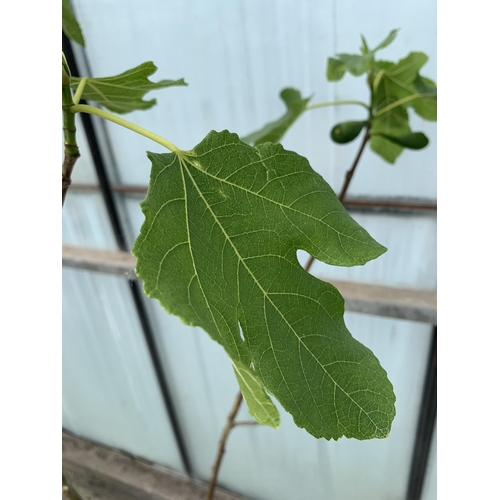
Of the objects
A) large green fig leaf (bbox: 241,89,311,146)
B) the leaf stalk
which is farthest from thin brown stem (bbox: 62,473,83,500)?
large green fig leaf (bbox: 241,89,311,146)

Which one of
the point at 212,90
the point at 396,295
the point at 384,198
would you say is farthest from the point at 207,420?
the point at 212,90

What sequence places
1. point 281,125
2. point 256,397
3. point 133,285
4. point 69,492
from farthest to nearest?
point 133,285
point 281,125
point 69,492
point 256,397

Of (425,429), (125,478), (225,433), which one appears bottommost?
(125,478)

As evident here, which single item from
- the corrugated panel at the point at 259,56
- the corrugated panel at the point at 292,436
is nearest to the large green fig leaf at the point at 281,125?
the corrugated panel at the point at 259,56

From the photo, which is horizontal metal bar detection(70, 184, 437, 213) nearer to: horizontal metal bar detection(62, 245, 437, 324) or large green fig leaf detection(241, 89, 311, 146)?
horizontal metal bar detection(62, 245, 437, 324)

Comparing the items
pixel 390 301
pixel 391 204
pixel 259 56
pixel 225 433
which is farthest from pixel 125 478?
pixel 259 56

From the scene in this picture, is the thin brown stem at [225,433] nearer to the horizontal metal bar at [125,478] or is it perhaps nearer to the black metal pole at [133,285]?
the black metal pole at [133,285]

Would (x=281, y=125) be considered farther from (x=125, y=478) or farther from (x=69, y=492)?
(x=125, y=478)
